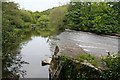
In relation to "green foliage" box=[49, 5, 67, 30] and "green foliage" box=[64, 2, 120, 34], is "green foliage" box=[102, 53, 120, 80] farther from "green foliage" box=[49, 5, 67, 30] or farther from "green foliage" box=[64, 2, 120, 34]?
"green foliage" box=[49, 5, 67, 30]

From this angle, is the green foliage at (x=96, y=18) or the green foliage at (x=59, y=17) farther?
the green foliage at (x=59, y=17)

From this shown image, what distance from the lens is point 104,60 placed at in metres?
6.65

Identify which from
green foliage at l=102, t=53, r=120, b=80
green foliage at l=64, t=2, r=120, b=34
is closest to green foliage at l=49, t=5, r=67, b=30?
green foliage at l=64, t=2, r=120, b=34

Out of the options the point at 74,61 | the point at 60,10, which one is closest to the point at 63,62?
the point at 74,61

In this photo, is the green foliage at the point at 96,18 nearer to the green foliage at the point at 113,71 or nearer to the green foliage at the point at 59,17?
the green foliage at the point at 59,17

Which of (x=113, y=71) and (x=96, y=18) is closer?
(x=113, y=71)

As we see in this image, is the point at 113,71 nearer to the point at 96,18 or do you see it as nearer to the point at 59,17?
the point at 96,18

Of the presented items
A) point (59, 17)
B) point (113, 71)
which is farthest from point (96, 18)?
point (113, 71)

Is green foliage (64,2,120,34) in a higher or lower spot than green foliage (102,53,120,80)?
higher

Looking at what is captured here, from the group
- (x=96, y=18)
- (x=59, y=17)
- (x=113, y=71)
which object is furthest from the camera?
(x=59, y=17)

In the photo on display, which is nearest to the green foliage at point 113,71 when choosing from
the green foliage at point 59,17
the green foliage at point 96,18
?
the green foliage at point 96,18

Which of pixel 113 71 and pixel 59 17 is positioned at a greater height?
pixel 59 17

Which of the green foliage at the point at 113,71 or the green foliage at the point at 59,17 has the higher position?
the green foliage at the point at 59,17

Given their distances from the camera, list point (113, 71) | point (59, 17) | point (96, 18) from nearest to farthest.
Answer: point (113, 71), point (96, 18), point (59, 17)
